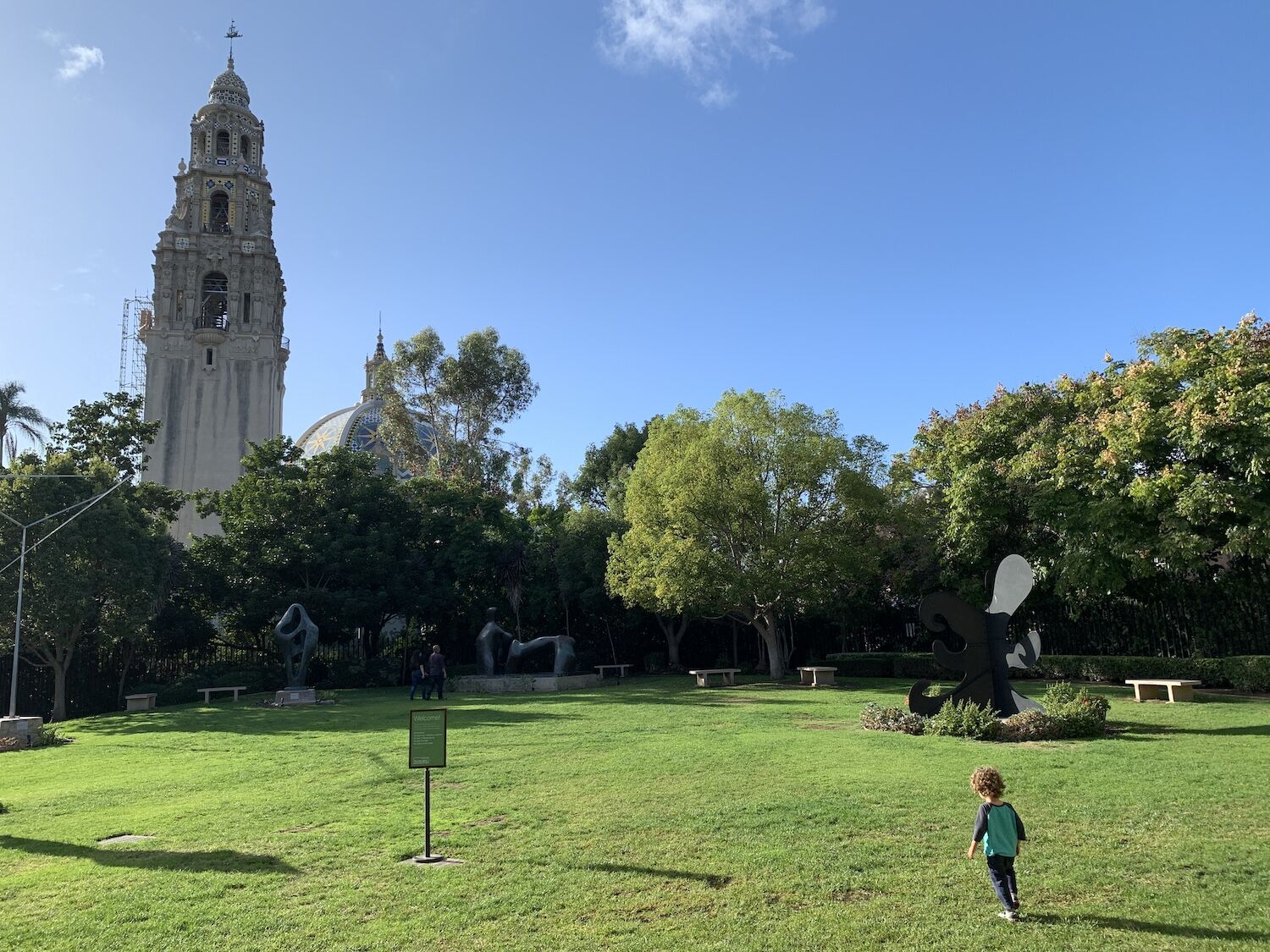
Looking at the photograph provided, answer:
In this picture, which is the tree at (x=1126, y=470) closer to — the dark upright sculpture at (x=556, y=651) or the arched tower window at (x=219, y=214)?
the dark upright sculpture at (x=556, y=651)

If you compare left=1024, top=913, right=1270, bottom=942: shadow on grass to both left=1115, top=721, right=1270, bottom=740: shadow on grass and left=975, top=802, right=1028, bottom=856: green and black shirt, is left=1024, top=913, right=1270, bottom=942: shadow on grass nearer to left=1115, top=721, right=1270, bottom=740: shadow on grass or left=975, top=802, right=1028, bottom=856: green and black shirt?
left=975, top=802, right=1028, bottom=856: green and black shirt

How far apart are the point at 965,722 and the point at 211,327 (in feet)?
170

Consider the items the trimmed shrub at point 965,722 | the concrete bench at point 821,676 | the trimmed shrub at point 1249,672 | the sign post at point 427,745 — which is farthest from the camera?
the concrete bench at point 821,676

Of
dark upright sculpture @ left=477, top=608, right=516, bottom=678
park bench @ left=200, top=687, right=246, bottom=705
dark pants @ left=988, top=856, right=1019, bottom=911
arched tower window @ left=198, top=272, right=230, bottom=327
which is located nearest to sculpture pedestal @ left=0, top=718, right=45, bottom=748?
park bench @ left=200, top=687, right=246, bottom=705

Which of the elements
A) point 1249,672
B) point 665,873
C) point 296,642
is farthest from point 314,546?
point 1249,672

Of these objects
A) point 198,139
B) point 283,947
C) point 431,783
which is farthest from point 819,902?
point 198,139

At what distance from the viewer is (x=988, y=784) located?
20.2 feet

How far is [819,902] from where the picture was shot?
608 centimetres

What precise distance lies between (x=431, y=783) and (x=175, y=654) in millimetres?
23131

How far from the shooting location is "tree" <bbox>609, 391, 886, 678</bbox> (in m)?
26.0

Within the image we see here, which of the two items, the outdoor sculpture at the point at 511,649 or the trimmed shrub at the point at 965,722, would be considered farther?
the outdoor sculpture at the point at 511,649

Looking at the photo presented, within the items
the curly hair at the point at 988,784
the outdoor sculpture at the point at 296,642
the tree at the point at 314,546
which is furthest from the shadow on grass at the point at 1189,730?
the tree at the point at 314,546

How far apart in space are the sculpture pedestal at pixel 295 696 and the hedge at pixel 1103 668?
1648 cm

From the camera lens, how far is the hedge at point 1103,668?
763 inches
